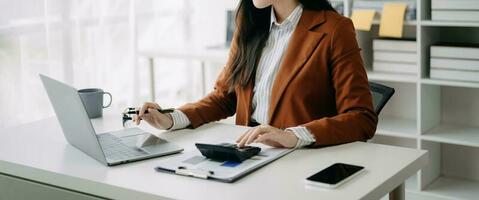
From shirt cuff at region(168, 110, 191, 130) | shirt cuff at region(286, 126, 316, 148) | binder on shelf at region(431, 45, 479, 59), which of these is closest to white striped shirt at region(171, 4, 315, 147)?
shirt cuff at region(168, 110, 191, 130)

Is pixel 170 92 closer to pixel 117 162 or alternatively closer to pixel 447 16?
pixel 447 16

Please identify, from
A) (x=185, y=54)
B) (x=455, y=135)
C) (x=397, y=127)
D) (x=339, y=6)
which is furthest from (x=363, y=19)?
(x=185, y=54)

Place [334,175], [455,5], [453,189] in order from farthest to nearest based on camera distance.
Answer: [453,189] → [455,5] → [334,175]

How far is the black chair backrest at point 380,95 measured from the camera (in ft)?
7.32

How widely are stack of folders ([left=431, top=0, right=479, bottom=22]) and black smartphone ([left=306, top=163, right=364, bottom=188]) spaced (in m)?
1.71

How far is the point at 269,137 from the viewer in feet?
6.02

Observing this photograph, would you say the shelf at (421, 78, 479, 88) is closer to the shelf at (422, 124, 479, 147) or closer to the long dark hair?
the shelf at (422, 124, 479, 147)

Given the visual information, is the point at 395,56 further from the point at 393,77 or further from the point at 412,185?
the point at 412,185

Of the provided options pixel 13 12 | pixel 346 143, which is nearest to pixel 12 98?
pixel 13 12

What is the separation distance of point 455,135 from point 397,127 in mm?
291

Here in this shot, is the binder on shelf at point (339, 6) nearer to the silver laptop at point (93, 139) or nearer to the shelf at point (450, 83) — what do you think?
the shelf at point (450, 83)

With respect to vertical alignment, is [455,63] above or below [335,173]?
above

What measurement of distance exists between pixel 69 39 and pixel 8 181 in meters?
1.71

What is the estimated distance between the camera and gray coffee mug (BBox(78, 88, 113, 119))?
229 cm
